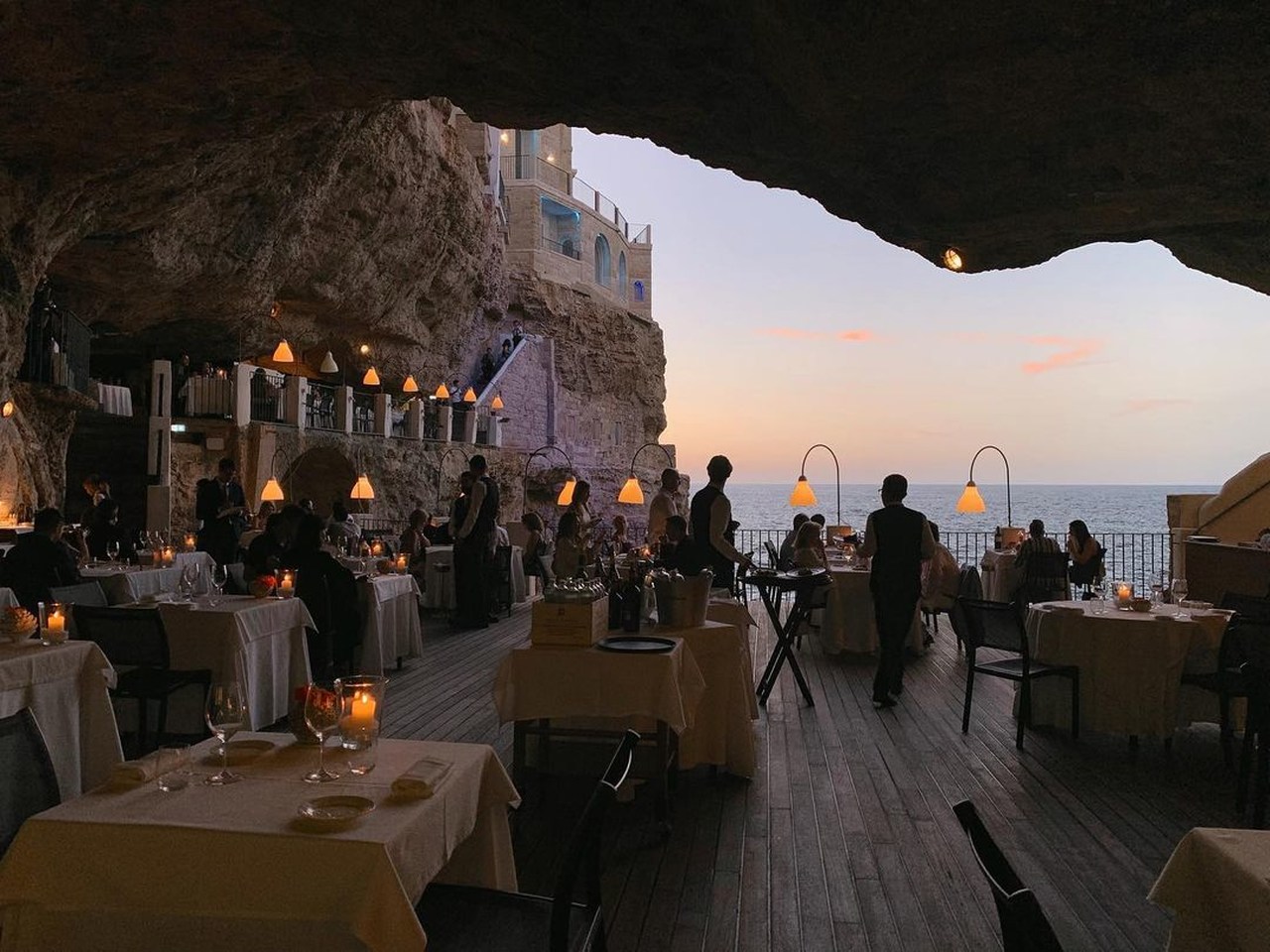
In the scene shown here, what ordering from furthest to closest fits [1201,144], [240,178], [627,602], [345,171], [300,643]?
1. [345,171]
2. [240,178]
3. [1201,144]
4. [300,643]
5. [627,602]

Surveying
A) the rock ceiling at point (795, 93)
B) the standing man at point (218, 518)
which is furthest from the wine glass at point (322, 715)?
the standing man at point (218, 518)

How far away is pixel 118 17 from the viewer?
624 cm

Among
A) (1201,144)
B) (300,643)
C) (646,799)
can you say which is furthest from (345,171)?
(646,799)

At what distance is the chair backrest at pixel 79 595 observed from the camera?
5371 mm

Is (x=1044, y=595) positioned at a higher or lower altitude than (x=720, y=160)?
lower

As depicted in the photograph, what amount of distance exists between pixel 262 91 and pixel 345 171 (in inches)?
393

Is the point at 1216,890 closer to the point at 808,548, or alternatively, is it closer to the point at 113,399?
the point at 808,548

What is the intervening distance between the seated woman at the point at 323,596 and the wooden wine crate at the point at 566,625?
3.17 metres

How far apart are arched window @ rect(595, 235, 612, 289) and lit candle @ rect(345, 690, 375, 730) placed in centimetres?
3463

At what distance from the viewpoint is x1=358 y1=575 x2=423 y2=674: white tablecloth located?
7.27 m

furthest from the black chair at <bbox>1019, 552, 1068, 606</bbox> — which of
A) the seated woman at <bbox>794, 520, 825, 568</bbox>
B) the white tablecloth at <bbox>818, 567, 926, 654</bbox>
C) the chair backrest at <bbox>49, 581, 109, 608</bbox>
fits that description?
the chair backrest at <bbox>49, 581, 109, 608</bbox>

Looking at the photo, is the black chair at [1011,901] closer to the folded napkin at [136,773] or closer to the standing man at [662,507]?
the folded napkin at [136,773]

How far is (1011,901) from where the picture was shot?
4.36 feet

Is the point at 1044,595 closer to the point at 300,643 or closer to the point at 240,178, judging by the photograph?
the point at 300,643
